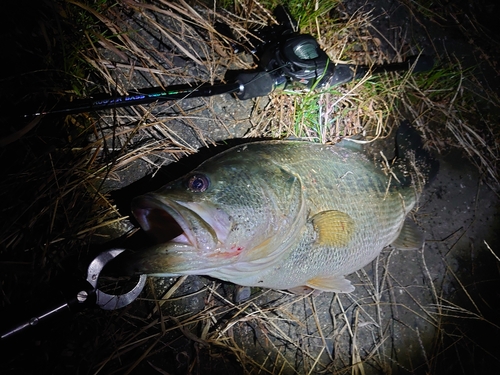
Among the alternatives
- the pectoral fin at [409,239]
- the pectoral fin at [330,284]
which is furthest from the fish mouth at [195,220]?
the pectoral fin at [409,239]

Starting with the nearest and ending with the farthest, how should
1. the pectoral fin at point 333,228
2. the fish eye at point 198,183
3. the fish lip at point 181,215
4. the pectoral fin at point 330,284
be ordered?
the fish lip at point 181,215 < the fish eye at point 198,183 < the pectoral fin at point 333,228 < the pectoral fin at point 330,284

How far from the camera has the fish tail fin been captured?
317 cm

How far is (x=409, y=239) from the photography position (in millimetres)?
3133

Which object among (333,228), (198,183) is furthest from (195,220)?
(333,228)

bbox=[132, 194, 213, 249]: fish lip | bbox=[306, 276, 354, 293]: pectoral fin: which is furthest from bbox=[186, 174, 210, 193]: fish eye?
bbox=[306, 276, 354, 293]: pectoral fin

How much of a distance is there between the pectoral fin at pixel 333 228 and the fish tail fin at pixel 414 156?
106 cm

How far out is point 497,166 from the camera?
376 cm

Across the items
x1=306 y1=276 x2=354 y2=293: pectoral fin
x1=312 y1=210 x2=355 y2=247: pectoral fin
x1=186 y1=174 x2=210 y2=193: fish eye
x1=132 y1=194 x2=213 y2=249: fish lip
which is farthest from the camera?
x1=306 y1=276 x2=354 y2=293: pectoral fin

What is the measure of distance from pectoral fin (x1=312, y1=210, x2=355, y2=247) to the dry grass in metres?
0.79

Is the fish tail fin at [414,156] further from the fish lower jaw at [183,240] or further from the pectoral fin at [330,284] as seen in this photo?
the fish lower jaw at [183,240]

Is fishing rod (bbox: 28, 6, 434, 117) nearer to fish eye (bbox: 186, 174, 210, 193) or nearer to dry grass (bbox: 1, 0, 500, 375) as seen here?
dry grass (bbox: 1, 0, 500, 375)

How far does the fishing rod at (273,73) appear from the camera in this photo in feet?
7.68

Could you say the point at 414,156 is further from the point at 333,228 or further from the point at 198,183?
the point at 198,183

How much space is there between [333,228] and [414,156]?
56.6 inches
